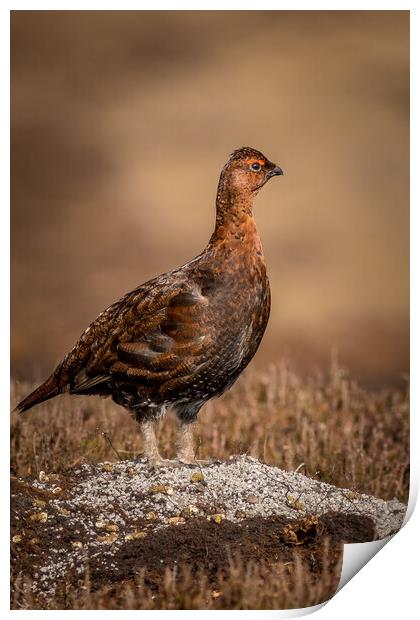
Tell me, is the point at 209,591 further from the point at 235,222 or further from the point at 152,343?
the point at 235,222

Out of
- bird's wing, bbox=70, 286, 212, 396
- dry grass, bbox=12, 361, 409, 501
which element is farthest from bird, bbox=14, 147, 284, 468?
dry grass, bbox=12, 361, 409, 501

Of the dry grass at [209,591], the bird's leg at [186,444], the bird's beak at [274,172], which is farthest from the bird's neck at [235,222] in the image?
the dry grass at [209,591]

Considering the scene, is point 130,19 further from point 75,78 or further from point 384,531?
point 384,531

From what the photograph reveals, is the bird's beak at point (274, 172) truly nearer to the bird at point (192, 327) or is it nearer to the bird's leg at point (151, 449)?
the bird at point (192, 327)

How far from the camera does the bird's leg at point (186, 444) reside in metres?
5.35

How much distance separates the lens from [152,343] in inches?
202

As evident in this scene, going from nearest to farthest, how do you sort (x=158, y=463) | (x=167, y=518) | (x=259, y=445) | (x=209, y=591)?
(x=209, y=591) → (x=167, y=518) → (x=158, y=463) → (x=259, y=445)

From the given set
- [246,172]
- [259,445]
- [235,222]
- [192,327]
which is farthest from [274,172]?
[259,445]

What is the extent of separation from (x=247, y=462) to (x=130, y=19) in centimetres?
198

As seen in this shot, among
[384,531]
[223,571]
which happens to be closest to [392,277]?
[384,531]

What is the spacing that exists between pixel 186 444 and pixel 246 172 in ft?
4.02

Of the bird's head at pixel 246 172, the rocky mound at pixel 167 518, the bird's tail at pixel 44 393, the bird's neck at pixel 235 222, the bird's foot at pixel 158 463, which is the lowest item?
the rocky mound at pixel 167 518

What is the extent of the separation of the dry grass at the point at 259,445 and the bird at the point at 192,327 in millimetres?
451

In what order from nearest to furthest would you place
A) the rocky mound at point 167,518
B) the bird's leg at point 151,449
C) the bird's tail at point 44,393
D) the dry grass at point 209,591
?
the dry grass at point 209,591 < the rocky mound at point 167,518 < the bird's leg at point 151,449 < the bird's tail at point 44,393
